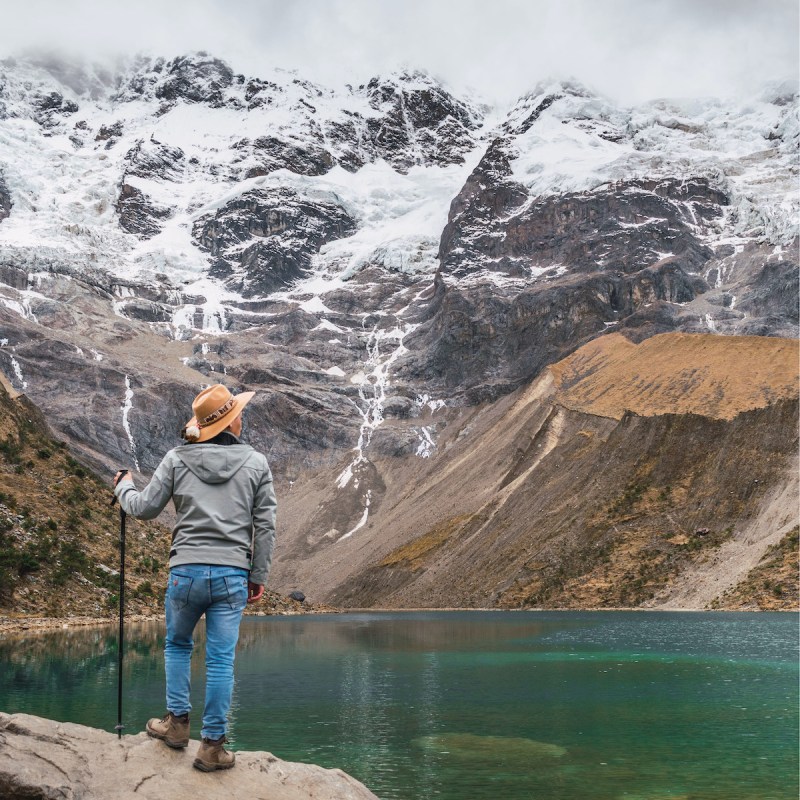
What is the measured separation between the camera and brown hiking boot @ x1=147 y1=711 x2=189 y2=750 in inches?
329

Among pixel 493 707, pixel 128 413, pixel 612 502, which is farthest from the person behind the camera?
pixel 128 413

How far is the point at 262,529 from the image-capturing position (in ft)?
27.6

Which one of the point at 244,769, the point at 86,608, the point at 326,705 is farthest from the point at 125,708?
the point at 86,608

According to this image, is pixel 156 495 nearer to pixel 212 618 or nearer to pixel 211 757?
pixel 212 618

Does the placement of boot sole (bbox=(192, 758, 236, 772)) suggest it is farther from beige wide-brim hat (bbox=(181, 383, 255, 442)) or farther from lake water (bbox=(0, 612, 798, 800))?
lake water (bbox=(0, 612, 798, 800))

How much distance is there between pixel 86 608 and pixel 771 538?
64185 mm

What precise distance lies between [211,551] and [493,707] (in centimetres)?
1986

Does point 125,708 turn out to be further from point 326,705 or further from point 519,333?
point 519,333

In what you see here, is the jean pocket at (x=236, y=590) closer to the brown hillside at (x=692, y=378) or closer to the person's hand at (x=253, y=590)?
the person's hand at (x=253, y=590)

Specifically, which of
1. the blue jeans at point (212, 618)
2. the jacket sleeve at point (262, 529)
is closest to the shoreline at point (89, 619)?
the blue jeans at point (212, 618)

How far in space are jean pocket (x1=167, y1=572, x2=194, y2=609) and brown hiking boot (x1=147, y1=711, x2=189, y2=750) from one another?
1061 millimetres

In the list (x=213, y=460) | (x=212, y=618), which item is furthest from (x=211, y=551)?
(x=213, y=460)

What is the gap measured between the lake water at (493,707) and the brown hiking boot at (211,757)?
850 cm

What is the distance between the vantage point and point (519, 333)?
620 feet
